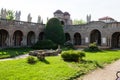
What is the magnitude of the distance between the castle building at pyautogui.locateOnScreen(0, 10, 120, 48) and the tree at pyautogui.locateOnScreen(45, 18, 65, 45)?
93.2 inches

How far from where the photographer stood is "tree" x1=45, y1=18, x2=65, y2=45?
38.0 metres

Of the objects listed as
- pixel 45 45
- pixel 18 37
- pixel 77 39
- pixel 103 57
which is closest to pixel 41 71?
pixel 103 57

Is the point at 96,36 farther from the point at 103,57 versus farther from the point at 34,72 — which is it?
the point at 34,72

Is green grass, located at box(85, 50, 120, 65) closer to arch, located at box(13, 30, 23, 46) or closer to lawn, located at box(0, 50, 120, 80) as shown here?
lawn, located at box(0, 50, 120, 80)

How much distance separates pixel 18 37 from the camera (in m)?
38.9

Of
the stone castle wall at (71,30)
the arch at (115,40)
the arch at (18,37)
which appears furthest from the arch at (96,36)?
the arch at (18,37)

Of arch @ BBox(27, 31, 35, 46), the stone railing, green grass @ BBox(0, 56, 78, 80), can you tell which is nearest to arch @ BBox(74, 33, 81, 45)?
arch @ BBox(27, 31, 35, 46)

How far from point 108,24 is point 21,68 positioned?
26.4 meters

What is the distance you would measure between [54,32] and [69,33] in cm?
724

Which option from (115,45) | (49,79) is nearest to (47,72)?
(49,79)

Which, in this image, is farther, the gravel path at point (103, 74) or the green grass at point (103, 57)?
the green grass at point (103, 57)

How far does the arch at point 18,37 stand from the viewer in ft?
126

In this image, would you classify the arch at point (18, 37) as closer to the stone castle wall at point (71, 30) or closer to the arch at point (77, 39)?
the stone castle wall at point (71, 30)

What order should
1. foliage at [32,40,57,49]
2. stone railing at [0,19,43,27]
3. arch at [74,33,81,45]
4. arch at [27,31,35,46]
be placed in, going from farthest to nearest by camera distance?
arch at [74,33,81,45] → arch at [27,31,35,46] → foliage at [32,40,57,49] → stone railing at [0,19,43,27]
